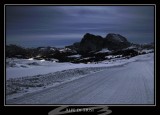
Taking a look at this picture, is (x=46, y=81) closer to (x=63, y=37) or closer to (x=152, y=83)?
(x=63, y=37)

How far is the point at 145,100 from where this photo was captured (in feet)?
32.4

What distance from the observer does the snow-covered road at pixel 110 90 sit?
9.91 metres

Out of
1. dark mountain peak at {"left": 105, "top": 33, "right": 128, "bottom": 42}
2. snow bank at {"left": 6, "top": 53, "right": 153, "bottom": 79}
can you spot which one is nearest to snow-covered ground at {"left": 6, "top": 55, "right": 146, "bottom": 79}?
snow bank at {"left": 6, "top": 53, "right": 153, "bottom": 79}

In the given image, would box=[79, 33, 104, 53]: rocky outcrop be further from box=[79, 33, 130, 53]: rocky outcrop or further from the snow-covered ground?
the snow-covered ground

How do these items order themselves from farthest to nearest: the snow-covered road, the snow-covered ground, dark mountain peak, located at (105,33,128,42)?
dark mountain peak, located at (105,33,128,42) < the snow-covered ground < the snow-covered road

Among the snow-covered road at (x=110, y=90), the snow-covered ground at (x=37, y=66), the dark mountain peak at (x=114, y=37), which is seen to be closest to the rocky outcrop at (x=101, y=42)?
the dark mountain peak at (x=114, y=37)

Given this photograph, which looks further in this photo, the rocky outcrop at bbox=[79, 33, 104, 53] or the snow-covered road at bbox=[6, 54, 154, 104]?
the rocky outcrop at bbox=[79, 33, 104, 53]

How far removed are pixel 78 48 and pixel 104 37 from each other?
1.92ft

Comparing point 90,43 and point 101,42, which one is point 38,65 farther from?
point 101,42

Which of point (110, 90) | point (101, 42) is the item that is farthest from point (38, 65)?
point (110, 90)

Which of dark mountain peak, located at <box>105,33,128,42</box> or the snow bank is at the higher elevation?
dark mountain peak, located at <box>105,33,128,42</box>

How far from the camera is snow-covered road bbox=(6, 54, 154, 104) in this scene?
991 centimetres

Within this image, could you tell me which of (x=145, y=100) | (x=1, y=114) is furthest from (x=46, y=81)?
(x=145, y=100)

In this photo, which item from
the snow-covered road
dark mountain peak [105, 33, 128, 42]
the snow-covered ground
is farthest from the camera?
dark mountain peak [105, 33, 128, 42]
